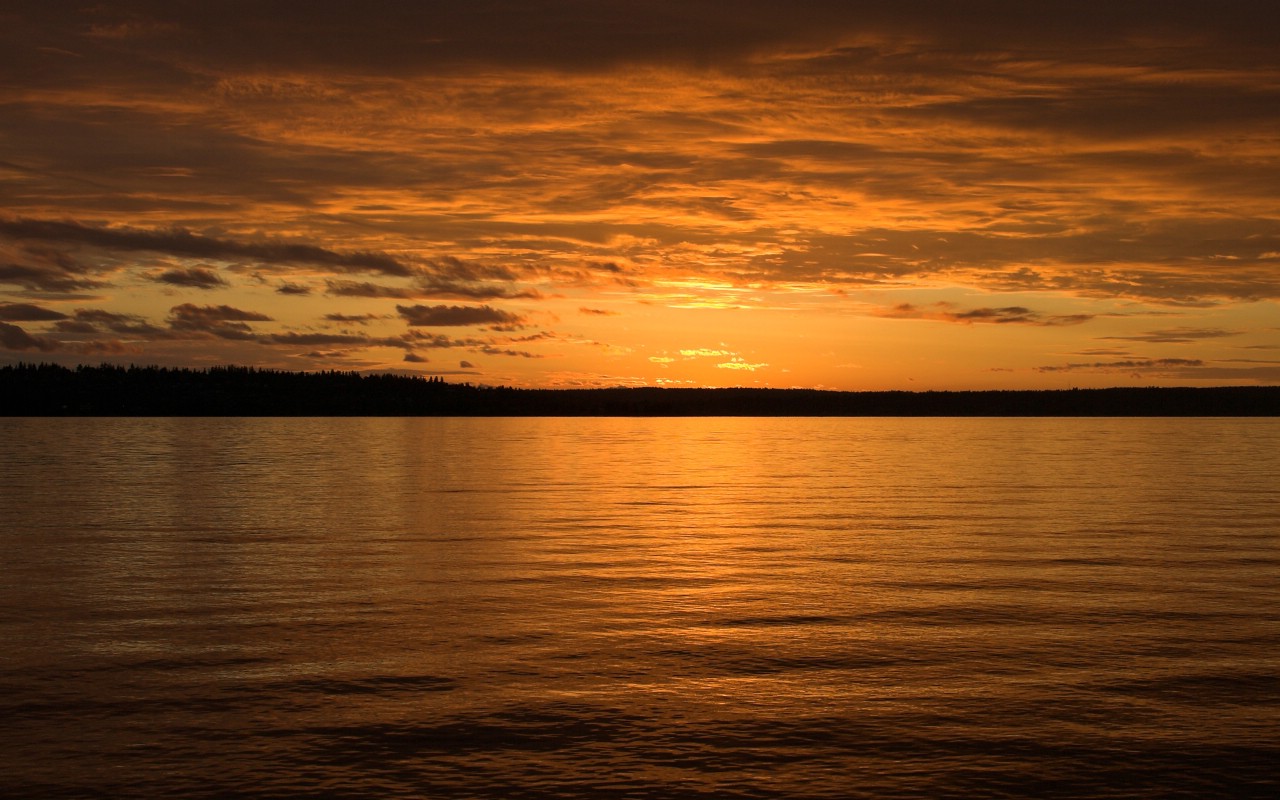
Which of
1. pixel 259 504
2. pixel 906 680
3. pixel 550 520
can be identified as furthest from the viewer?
pixel 259 504

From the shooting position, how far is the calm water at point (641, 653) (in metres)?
13.2

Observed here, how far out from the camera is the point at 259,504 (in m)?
46.8

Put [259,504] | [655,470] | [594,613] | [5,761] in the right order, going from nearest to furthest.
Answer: [5,761], [594,613], [259,504], [655,470]

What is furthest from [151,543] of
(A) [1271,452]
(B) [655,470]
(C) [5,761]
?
(A) [1271,452]

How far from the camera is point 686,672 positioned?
57.5 ft

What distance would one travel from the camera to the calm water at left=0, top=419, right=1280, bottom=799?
1317 cm

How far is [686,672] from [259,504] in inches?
1323

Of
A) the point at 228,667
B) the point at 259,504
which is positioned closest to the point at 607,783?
the point at 228,667

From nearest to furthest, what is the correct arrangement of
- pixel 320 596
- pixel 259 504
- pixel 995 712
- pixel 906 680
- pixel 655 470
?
pixel 995 712
pixel 906 680
pixel 320 596
pixel 259 504
pixel 655 470

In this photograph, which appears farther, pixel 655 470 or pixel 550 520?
pixel 655 470

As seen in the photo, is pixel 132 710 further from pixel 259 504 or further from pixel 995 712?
pixel 259 504

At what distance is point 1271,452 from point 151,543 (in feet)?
299

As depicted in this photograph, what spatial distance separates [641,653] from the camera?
18797mm

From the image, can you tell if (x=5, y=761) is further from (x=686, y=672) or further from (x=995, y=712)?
(x=995, y=712)
